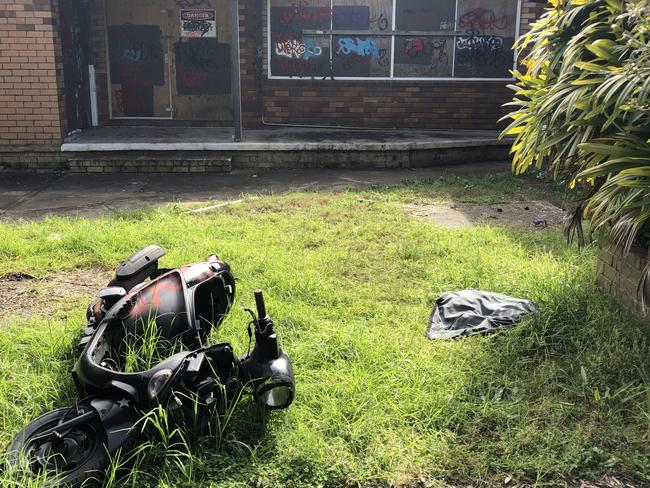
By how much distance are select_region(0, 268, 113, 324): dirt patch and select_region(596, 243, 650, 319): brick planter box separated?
3.55 m

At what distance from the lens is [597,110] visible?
354 cm

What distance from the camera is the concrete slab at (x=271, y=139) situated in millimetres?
10148

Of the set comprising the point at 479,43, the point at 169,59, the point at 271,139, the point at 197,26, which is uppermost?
the point at 197,26

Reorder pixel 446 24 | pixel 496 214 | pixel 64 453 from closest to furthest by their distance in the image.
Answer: pixel 64 453, pixel 496 214, pixel 446 24

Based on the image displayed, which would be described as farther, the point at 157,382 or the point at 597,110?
the point at 597,110

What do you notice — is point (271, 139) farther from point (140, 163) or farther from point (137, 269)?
point (137, 269)

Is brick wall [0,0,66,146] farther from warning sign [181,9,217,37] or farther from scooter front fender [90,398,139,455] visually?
scooter front fender [90,398,139,455]

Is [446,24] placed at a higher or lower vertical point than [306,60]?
higher

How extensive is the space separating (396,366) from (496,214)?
4235mm

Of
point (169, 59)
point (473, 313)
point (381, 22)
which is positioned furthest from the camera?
point (169, 59)

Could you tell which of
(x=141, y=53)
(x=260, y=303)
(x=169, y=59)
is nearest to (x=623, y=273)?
(x=260, y=303)

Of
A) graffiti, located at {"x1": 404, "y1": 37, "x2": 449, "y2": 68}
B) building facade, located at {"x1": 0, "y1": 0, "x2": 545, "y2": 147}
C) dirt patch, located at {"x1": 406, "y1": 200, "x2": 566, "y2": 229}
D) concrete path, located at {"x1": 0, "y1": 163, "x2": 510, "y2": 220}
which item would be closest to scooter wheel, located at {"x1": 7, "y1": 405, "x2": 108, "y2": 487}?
dirt patch, located at {"x1": 406, "y1": 200, "x2": 566, "y2": 229}

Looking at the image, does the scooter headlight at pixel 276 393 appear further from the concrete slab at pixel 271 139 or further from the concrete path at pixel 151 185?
the concrete slab at pixel 271 139

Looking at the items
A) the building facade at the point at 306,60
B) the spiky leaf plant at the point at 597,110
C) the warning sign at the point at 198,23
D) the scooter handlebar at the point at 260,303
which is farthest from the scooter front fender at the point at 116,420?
the warning sign at the point at 198,23
